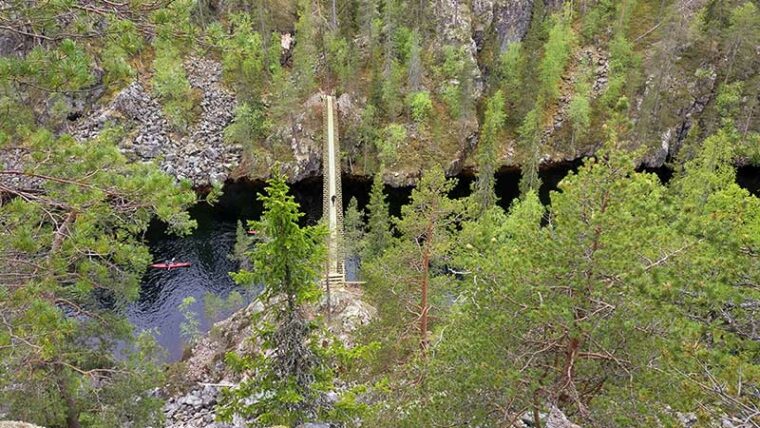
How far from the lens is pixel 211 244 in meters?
36.1

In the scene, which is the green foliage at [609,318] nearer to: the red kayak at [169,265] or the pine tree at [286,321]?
the pine tree at [286,321]

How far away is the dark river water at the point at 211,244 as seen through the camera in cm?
2952

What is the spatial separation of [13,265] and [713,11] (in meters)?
56.3

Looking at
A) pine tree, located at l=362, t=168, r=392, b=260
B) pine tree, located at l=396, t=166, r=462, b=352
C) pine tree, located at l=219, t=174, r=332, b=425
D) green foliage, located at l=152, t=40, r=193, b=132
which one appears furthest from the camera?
green foliage, located at l=152, t=40, r=193, b=132

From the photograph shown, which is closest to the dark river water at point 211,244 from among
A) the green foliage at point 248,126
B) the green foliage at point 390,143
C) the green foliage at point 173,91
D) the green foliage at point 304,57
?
the green foliage at point 390,143

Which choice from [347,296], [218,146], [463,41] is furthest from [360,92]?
[347,296]

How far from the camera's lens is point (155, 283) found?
3181cm

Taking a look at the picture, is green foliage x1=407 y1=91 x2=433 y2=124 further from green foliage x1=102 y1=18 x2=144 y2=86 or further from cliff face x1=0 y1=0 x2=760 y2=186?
green foliage x1=102 y1=18 x2=144 y2=86

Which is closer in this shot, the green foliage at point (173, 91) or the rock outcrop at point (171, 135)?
the rock outcrop at point (171, 135)

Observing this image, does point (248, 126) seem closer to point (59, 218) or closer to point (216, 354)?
point (216, 354)

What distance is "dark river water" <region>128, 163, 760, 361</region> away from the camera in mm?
29516

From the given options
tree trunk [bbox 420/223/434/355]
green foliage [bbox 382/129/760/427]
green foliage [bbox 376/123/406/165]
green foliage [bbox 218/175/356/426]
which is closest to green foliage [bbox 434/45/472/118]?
green foliage [bbox 376/123/406/165]

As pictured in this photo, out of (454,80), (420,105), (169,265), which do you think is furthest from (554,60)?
(169,265)

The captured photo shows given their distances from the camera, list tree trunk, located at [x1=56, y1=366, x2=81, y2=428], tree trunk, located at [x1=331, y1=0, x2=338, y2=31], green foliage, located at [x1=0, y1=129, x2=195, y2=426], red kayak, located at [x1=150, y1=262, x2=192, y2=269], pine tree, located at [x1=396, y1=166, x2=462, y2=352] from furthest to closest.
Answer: tree trunk, located at [x1=331, y1=0, x2=338, y2=31]
red kayak, located at [x1=150, y1=262, x2=192, y2=269]
pine tree, located at [x1=396, y1=166, x2=462, y2=352]
tree trunk, located at [x1=56, y1=366, x2=81, y2=428]
green foliage, located at [x1=0, y1=129, x2=195, y2=426]
